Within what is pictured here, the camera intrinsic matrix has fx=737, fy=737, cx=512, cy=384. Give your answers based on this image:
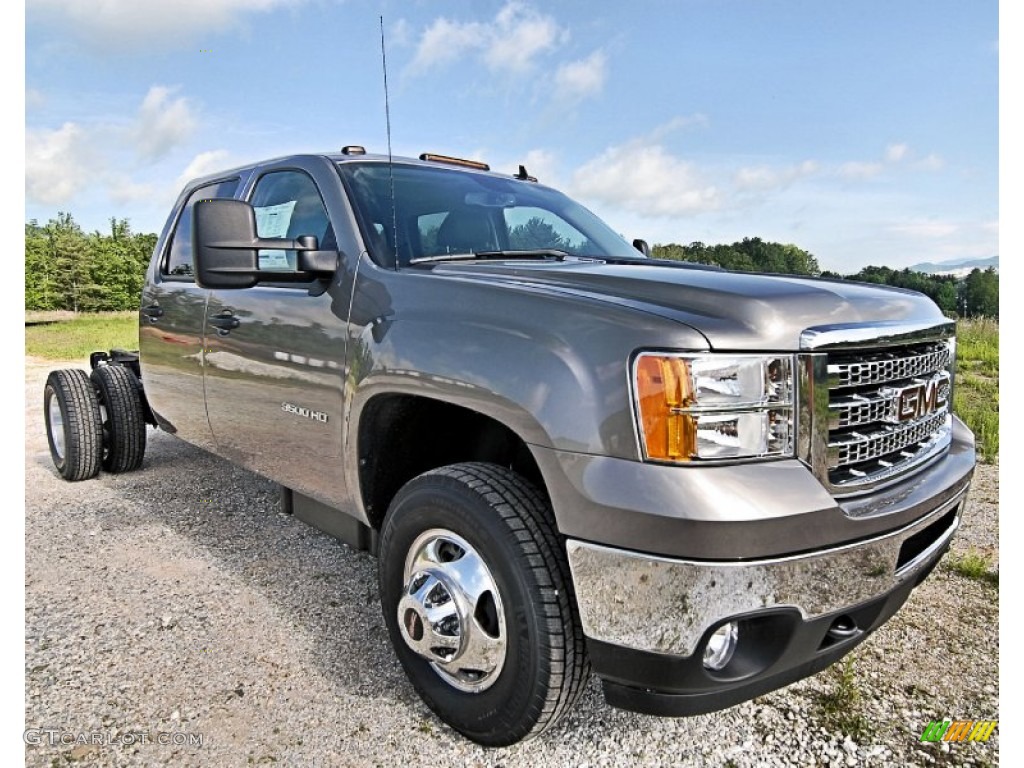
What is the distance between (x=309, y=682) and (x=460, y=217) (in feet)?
6.31

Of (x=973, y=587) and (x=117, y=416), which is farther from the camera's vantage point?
(x=117, y=416)

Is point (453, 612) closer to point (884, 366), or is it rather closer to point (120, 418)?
point (884, 366)

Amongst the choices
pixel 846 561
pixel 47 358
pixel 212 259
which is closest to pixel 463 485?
pixel 846 561

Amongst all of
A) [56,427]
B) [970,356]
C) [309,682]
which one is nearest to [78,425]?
[56,427]

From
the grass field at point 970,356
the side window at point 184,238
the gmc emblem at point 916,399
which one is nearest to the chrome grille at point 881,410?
the gmc emblem at point 916,399

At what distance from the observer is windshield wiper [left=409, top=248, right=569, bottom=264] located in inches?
111

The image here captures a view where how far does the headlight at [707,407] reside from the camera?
5.74ft

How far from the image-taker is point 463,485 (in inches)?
84.5

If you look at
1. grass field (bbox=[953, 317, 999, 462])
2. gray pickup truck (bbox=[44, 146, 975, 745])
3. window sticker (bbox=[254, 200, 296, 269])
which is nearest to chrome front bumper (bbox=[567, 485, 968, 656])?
gray pickup truck (bbox=[44, 146, 975, 745])

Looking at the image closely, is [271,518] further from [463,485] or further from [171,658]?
[463,485]

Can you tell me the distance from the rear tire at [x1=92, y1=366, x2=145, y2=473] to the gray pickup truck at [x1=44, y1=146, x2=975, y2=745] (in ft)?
8.62

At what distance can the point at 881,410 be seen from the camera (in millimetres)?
2059

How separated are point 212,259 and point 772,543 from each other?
80.6 inches

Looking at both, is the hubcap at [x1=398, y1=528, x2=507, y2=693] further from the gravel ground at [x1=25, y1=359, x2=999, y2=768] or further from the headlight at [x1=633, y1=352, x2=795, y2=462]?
the headlight at [x1=633, y1=352, x2=795, y2=462]
